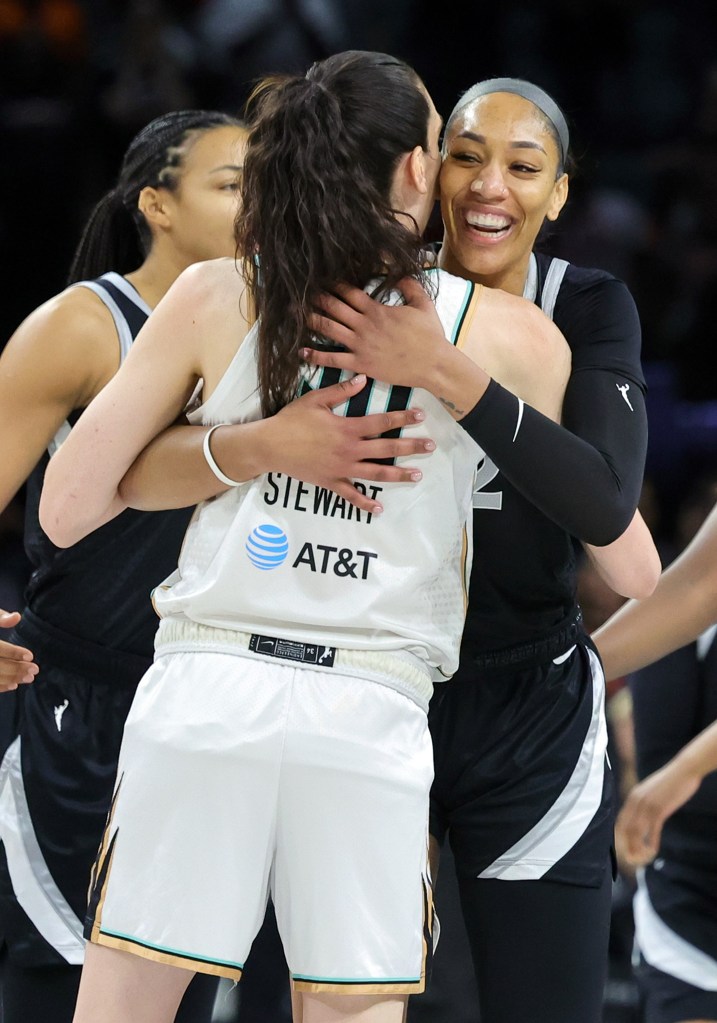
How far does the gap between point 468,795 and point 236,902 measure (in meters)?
0.61

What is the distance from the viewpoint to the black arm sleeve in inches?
79.0

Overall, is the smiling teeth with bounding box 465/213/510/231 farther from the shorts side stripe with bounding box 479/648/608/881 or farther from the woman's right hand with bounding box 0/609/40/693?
the woman's right hand with bounding box 0/609/40/693

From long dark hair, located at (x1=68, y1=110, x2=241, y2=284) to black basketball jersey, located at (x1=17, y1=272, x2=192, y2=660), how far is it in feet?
1.49

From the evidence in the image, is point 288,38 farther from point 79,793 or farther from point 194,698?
point 194,698

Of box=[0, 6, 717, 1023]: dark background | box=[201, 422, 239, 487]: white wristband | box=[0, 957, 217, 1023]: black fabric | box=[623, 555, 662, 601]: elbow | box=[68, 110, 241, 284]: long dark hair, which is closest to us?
box=[201, 422, 239, 487]: white wristband

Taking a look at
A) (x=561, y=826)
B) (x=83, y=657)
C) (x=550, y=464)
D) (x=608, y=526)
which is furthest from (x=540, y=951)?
(x=83, y=657)

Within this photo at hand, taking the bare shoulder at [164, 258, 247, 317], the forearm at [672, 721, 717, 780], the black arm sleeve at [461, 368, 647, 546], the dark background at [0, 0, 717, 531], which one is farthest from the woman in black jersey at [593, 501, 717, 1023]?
Result: the dark background at [0, 0, 717, 531]

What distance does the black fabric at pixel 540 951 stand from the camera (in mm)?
2346

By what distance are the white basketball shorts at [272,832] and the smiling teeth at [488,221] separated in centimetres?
91

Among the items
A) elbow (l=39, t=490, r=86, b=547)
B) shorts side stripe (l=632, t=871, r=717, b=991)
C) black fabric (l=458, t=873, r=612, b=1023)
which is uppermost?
elbow (l=39, t=490, r=86, b=547)

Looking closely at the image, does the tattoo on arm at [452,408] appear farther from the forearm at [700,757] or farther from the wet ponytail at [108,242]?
the wet ponytail at [108,242]

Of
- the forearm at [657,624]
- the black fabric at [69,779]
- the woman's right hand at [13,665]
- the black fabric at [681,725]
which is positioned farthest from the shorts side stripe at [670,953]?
the woman's right hand at [13,665]

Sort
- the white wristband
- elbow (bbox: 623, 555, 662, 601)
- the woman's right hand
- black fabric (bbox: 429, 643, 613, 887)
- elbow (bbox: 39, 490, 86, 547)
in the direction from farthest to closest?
1. the woman's right hand
2. black fabric (bbox: 429, 643, 613, 887)
3. elbow (bbox: 623, 555, 662, 601)
4. elbow (bbox: 39, 490, 86, 547)
5. the white wristband

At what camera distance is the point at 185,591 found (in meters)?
2.09
